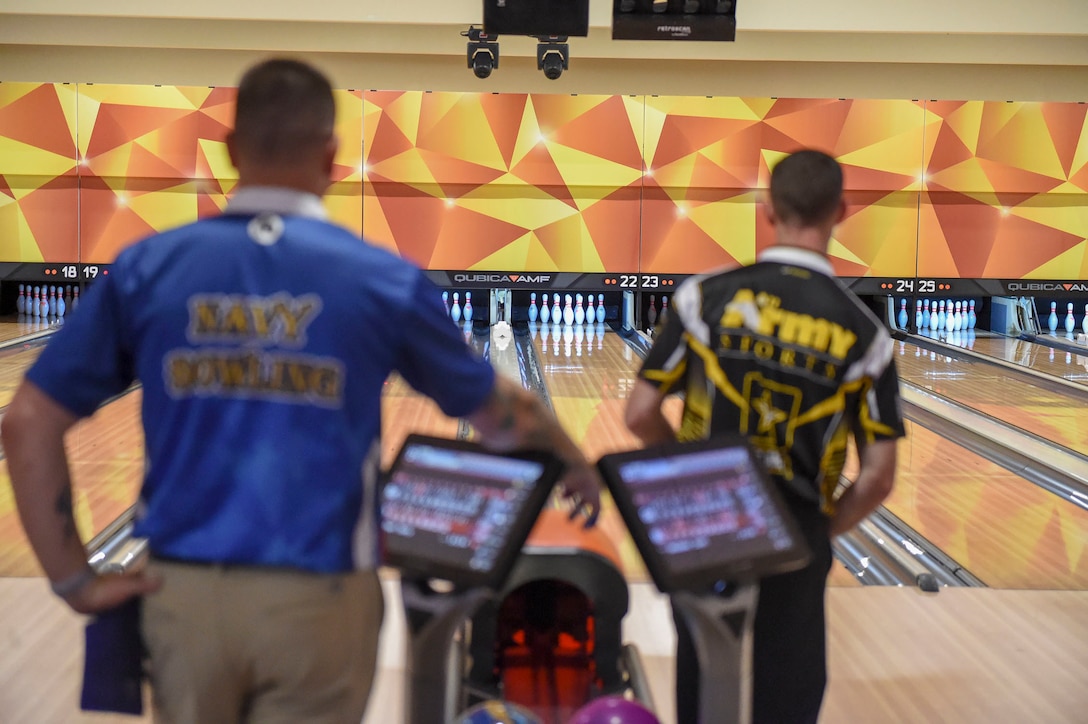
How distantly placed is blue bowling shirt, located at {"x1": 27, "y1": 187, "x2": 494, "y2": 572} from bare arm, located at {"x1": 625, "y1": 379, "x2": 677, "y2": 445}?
2.15 feet

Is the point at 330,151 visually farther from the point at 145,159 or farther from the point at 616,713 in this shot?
the point at 145,159

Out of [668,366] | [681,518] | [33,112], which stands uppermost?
[33,112]

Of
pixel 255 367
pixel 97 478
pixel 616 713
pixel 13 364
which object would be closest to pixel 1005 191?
pixel 97 478

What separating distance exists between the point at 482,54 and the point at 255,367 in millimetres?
6024

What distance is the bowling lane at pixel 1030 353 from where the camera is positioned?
20.8 feet

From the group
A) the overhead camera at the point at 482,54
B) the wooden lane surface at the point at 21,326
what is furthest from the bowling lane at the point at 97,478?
the overhead camera at the point at 482,54

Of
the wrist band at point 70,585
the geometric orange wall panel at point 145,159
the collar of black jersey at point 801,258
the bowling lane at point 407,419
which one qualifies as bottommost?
the bowling lane at point 407,419

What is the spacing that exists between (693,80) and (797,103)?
815mm

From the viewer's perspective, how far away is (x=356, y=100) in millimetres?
→ 7461

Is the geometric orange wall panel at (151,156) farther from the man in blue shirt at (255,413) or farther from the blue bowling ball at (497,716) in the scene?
the man in blue shirt at (255,413)

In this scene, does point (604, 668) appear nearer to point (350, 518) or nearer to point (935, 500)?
point (350, 518)

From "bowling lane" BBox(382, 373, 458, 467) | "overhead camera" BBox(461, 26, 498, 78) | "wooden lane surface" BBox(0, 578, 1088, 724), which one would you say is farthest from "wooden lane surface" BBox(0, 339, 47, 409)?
"overhead camera" BBox(461, 26, 498, 78)

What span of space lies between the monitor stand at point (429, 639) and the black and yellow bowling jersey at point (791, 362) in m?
0.54

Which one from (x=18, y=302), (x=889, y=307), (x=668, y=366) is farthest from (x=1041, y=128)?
(x=18, y=302)
